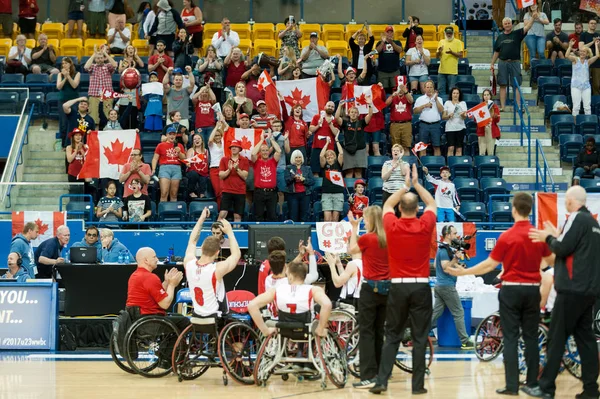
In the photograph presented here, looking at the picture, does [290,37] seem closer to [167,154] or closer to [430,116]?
[430,116]

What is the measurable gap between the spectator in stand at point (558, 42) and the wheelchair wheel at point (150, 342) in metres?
15.2

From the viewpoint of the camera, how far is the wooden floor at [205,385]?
1127cm

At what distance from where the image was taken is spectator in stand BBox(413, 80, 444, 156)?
21703 millimetres

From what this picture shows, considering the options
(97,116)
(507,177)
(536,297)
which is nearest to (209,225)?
(97,116)

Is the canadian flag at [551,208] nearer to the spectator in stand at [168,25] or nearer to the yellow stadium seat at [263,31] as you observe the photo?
the spectator in stand at [168,25]

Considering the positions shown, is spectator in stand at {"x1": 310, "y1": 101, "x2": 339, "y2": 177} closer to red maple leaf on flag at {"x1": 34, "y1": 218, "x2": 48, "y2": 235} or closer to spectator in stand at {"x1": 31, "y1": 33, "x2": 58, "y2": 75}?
red maple leaf on flag at {"x1": 34, "y1": 218, "x2": 48, "y2": 235}

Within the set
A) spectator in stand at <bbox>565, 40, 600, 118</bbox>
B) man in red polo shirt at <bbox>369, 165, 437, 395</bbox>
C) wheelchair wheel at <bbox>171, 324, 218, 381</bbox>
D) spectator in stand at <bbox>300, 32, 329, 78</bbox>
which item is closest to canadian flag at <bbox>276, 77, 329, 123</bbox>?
spectator in stand at <bbox>300, 32, 329, 78</bbox>

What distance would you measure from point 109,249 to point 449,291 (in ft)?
18.4

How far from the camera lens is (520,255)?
421 inches

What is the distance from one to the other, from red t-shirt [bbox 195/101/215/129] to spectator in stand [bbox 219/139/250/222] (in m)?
1.65

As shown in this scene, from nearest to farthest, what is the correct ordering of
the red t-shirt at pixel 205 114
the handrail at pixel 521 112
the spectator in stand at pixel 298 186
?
1. the spectator in stand at pixel 298 186
2. the red t-shirt at pixel 205 114
3. the handrail at pixel 521 112

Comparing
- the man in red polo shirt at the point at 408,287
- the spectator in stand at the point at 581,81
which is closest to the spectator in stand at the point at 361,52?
the spectator in stand at the point at 581,81

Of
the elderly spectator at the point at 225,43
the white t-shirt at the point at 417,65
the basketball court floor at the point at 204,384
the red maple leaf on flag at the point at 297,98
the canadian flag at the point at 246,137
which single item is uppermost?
the elderly spectator at the point at 225,43

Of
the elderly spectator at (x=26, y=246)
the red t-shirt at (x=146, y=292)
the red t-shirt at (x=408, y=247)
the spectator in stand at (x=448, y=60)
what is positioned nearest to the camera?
the red t-shirt at (x=408, y=247)
